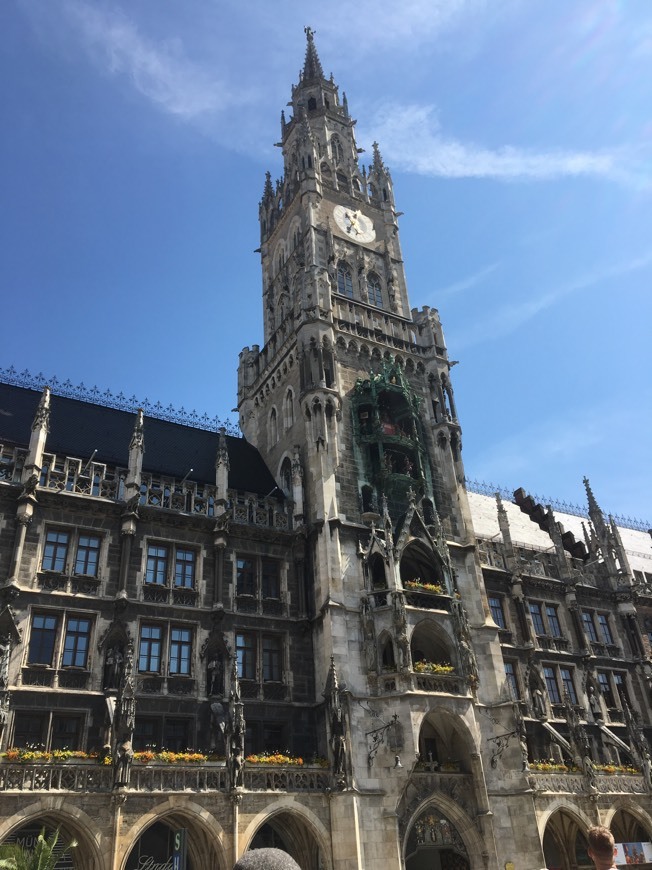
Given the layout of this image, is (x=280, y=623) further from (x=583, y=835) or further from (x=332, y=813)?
(x=583, y=835)

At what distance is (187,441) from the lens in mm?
40688

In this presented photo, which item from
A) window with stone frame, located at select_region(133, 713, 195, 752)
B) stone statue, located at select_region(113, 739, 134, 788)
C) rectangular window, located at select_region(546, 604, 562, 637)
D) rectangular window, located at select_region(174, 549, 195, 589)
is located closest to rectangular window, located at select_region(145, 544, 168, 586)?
rectangular window, located at select_region(174, 549, 195, 589)

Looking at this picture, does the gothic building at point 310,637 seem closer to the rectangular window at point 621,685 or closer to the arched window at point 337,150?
the rectangular window at point 621,685

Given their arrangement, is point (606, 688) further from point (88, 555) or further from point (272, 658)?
point (88, 555)

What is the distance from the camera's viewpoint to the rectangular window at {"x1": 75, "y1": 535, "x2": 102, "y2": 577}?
30547mm

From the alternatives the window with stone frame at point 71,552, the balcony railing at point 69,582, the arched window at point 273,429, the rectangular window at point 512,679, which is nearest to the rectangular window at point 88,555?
the window with stone frame at point 71,552

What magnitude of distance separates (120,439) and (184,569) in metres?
8.72

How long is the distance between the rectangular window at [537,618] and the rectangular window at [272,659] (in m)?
15.9

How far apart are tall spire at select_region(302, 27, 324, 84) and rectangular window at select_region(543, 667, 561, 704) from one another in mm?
46759

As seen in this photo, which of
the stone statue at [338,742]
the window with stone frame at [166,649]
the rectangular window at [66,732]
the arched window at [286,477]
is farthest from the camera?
the arched window at [286,477]

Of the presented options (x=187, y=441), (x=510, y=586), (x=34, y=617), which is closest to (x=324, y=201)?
(x=187, y=441)

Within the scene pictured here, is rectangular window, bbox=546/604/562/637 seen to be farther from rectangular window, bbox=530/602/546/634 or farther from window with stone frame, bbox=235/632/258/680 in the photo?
window with stone frame, bbox=235/632/258/680

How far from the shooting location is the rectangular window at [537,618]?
135 feet

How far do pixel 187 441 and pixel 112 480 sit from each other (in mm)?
7216
